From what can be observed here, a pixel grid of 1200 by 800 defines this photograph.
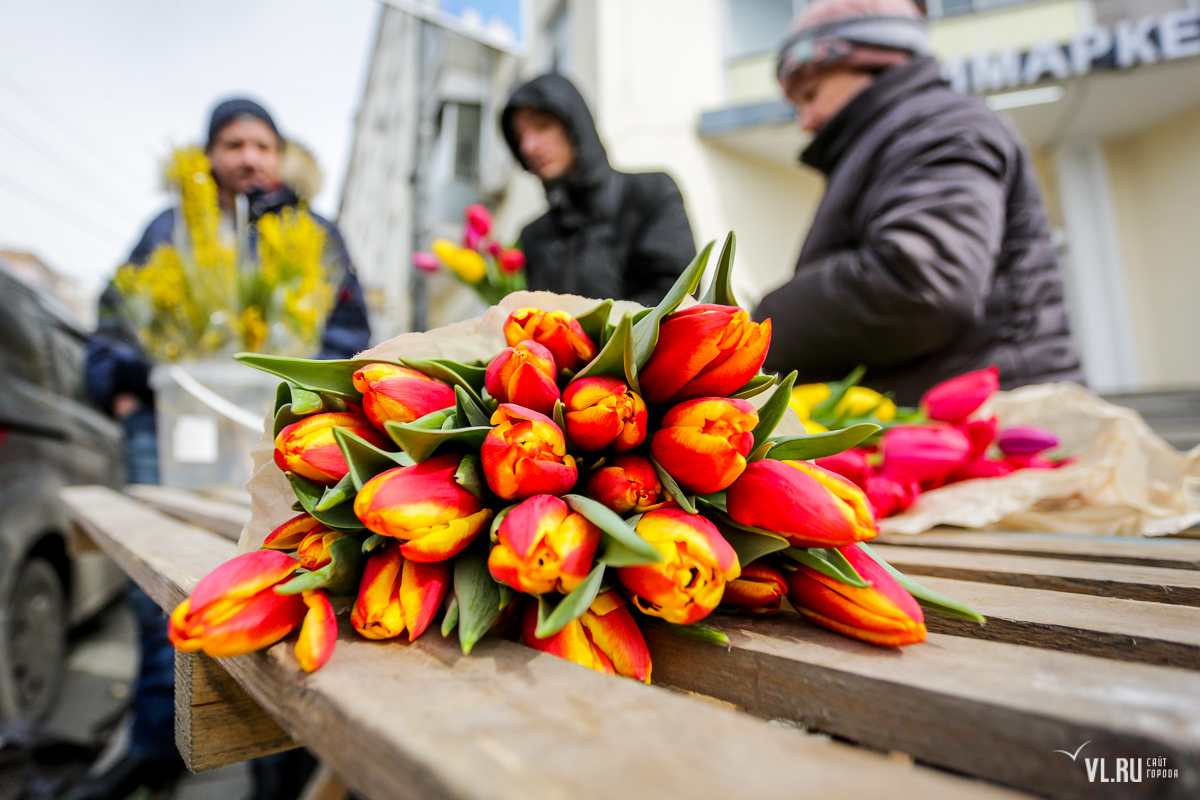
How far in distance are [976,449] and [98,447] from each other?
3.70 metres

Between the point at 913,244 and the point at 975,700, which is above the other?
the point at 913,244

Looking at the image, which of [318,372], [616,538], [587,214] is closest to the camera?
[616,538]

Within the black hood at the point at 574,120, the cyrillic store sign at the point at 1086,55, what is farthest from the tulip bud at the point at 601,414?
the cyrillic store sign at the point at 1086,55

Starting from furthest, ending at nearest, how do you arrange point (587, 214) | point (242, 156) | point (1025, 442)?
point (242, 156)
point (587, 214)
point (1025, 442)

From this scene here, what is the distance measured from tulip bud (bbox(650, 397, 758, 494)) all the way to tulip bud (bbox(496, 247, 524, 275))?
1.18 meters

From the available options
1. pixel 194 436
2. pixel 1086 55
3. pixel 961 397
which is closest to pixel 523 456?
pixel 961 397

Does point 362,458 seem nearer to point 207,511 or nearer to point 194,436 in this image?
point 207,511

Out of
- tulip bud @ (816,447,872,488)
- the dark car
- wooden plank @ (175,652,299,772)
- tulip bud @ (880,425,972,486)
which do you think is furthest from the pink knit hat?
the dark car

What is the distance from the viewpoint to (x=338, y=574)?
16.2 inches

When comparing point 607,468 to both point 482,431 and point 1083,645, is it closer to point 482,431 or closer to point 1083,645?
point 482,431

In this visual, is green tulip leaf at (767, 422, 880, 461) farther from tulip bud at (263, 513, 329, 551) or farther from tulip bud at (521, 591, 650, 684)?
→ tulip bud at (263, 513, 329, 551)

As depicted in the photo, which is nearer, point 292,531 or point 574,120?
point 292,531

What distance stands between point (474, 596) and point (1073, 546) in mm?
749

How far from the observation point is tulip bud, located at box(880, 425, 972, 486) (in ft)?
2.95
